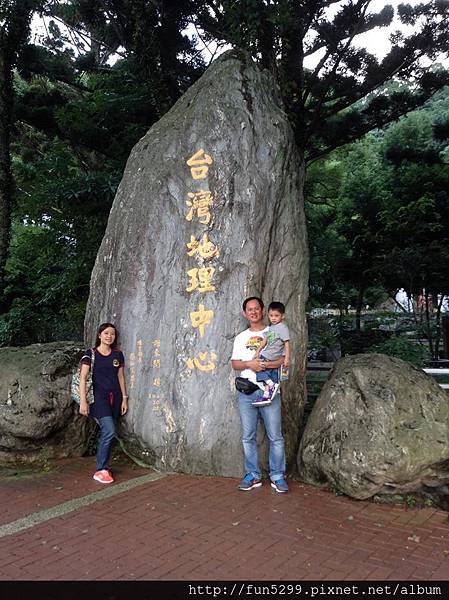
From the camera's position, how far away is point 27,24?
34.1 ft

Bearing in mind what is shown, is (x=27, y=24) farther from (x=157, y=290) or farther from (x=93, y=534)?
(x=93, y=534)

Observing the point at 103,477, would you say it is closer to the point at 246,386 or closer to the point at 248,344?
the point at 246,386

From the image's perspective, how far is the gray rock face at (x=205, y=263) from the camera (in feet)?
18.5

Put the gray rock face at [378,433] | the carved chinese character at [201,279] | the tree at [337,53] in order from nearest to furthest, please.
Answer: the gray rock face at [378,433], the carved chinese character at [201,279], the tree at [337,53]

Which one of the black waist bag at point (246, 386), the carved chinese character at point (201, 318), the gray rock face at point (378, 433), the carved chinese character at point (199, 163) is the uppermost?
the carved chinese character at point (199, 163)

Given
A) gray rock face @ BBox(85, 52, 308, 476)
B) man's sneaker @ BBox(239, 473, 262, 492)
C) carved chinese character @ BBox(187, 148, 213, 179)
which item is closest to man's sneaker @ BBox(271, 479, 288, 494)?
man's sneaker @ BBox(239, 473, 262, 492)

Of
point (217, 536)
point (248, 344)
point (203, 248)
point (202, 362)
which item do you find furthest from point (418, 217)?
point (217, 536)

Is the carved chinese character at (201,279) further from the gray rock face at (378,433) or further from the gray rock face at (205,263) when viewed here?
the gray rock face at (378,433)

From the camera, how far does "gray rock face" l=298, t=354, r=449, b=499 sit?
4.68 meters

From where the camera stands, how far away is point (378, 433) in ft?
15.6

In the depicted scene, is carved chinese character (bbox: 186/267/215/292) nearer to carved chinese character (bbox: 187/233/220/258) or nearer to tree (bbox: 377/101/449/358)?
carved chinese character (bbox: 187/233/220/258)

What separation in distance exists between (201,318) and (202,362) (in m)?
0.46

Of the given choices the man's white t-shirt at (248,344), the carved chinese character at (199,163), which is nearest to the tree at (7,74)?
the carved chinese character at (199,163)

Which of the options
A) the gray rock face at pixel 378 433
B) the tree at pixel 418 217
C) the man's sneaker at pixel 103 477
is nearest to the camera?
the gray rock face at pixel 378 433
